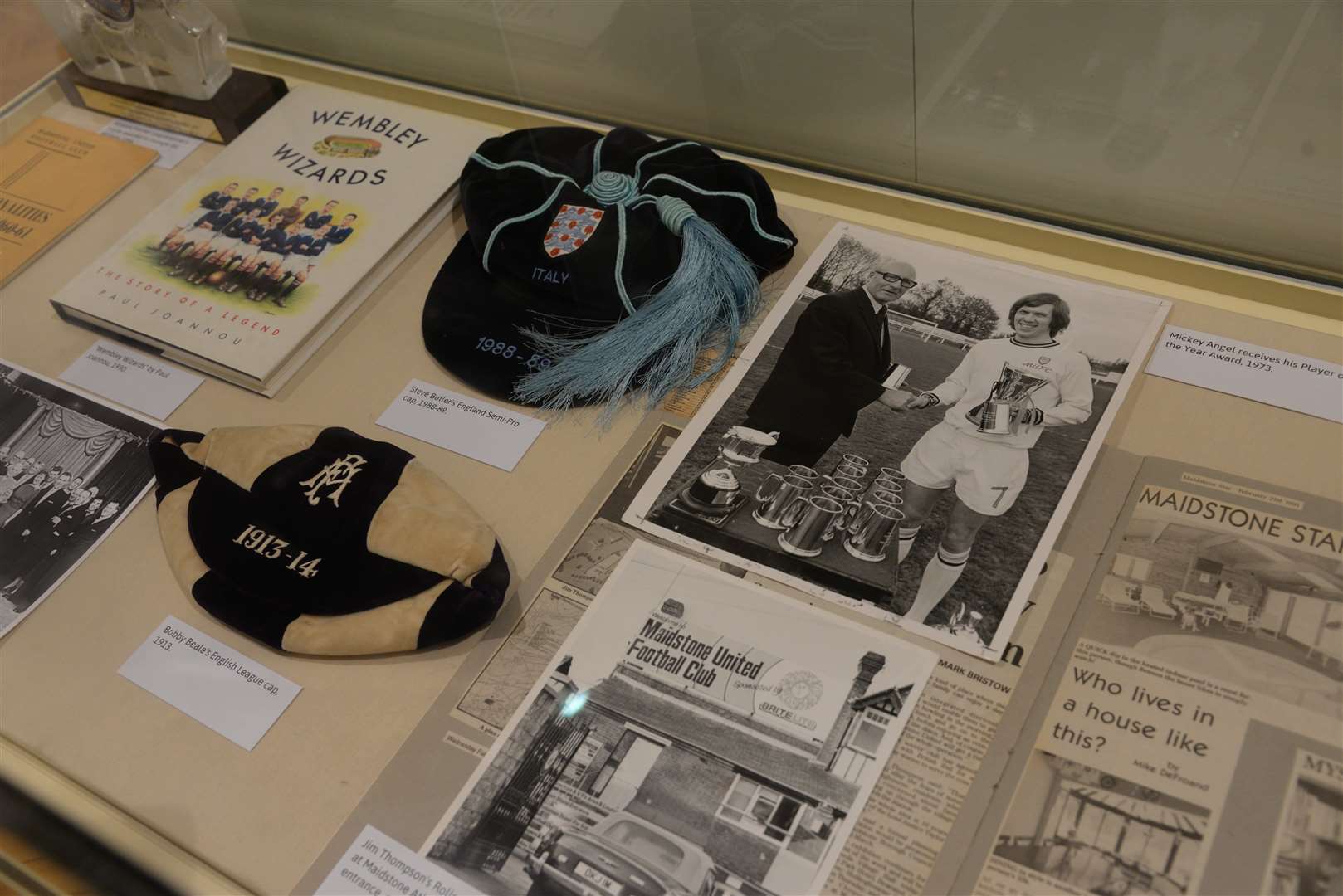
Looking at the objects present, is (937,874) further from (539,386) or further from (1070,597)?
(539,386)

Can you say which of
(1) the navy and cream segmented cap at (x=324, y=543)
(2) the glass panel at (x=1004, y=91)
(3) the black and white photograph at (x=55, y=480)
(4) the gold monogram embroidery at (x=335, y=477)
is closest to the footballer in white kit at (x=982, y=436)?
(2) the glass panel at (x=1004, y=91)

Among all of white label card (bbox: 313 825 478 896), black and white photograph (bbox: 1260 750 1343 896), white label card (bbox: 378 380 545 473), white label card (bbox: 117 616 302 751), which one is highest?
white label card (bbox: 378 380 545 473)

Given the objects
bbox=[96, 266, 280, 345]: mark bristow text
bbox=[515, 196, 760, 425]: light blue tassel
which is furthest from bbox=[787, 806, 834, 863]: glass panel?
bbox=[96, 266, 280, 345]: mark bristow text

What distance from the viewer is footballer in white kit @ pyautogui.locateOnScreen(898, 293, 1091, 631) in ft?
2.43

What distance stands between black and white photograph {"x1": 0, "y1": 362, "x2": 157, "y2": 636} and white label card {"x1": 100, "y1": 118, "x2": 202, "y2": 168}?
1.03 feet

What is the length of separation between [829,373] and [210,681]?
0.51 m

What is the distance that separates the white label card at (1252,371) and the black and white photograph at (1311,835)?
0.27 metres

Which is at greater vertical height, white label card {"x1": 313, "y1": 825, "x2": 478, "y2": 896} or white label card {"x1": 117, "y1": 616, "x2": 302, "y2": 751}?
white label card {"x1": 117, "y1": 616, "x2": 302, "y2": 751}

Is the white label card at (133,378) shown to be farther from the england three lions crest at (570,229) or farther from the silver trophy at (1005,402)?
the silver trophy at (1005,402)

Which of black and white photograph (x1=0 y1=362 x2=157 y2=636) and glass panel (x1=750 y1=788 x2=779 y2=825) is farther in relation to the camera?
black and white photograph (x1=0 y1=362 x2=157 y2=636)

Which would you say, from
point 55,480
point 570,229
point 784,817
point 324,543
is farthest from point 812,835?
point 55,480

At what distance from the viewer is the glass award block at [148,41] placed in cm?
110

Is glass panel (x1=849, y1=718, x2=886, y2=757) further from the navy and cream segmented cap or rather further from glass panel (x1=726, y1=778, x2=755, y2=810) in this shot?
the navy and cream segmented cap

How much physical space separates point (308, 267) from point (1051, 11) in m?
0.66
